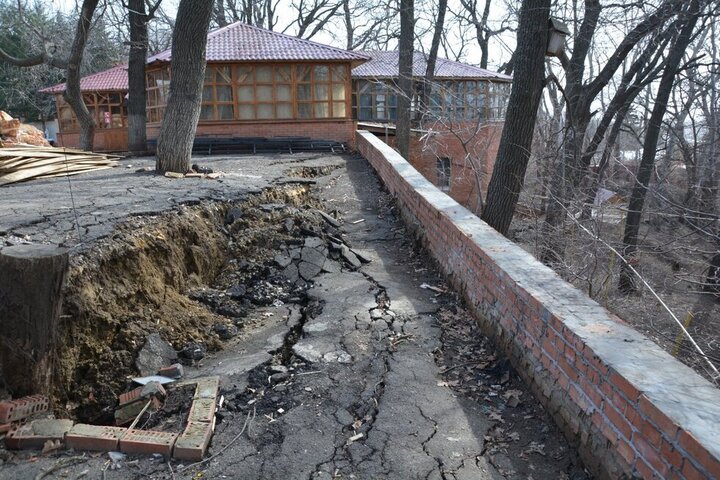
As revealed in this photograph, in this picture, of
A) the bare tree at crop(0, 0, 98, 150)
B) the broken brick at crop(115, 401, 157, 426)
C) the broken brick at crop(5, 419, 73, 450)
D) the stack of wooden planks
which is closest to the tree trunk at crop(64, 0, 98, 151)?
the bare tree at crop(0, 0, 98, 150)

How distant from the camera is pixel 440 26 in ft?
72.9

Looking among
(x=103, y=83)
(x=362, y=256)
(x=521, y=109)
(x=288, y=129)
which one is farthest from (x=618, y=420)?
(x=103, y=83)

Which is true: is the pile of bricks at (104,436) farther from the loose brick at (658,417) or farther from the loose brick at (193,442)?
the loose brick at (658,417)

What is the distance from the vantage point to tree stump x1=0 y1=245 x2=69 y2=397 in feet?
10.9

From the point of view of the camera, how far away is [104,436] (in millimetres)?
3055

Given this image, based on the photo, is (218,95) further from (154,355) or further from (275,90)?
(154,355)

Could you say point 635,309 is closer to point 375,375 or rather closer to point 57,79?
point 375,375

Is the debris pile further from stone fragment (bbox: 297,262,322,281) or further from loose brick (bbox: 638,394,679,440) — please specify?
loose brick (bbox: 638,394,679,440)

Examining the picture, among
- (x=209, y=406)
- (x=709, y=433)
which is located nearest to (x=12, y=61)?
(x=209, y=406)

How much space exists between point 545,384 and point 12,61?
17072mm

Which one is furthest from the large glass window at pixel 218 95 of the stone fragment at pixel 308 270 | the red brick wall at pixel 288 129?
the stone fragment at pixel 308 270

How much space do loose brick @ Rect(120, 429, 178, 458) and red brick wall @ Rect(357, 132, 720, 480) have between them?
2131 mm

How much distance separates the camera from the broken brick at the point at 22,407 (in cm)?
316

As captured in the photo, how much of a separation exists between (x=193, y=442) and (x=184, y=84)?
304 inches
